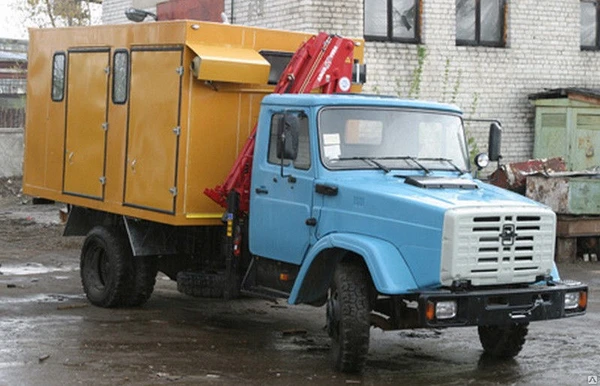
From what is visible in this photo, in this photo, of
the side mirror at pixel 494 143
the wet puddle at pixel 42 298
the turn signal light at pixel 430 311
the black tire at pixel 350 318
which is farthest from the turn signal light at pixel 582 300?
the wet puddle at pixel 42 298

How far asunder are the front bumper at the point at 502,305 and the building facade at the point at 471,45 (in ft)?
32.4

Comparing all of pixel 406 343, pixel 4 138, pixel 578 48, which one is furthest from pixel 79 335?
pixel 4 138

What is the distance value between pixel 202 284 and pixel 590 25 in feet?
42.5

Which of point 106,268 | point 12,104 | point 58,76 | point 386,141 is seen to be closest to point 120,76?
point 58,76

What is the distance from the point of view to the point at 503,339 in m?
10.1

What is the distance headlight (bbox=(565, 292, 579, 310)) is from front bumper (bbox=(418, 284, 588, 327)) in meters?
0.03

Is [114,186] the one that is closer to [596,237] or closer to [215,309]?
[215,309]

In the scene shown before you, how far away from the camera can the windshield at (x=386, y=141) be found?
9942mm

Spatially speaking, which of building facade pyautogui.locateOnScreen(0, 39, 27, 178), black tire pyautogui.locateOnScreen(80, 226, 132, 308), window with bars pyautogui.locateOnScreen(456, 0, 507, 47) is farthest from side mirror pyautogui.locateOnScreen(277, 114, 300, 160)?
building facade pyautogui.locateOnScreen(0, 39, 27, 178)

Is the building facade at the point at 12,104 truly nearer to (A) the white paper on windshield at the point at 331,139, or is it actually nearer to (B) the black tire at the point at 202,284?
(B) the black tire at the point at 202,284

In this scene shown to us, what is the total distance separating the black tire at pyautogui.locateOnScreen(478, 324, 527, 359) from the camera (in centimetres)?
1003

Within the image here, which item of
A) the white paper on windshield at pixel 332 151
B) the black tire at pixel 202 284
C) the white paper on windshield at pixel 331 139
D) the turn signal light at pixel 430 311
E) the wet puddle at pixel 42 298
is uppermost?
the white paper on windshield at pixel 331 139

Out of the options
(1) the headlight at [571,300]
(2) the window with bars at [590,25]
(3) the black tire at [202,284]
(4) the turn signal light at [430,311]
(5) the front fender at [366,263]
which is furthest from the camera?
(2) the window with bars at [590,25]

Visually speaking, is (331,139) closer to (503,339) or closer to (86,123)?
(503,339)
